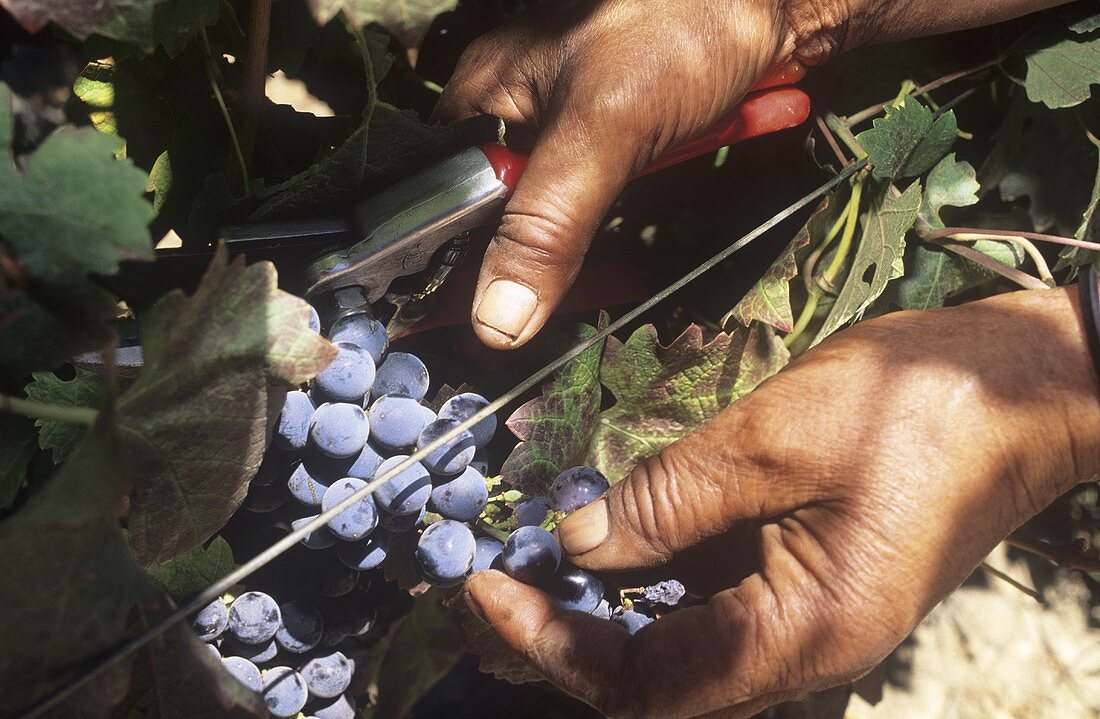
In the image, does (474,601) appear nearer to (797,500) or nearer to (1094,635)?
(797,500)

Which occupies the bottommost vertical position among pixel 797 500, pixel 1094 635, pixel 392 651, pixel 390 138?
pixel 1094 635

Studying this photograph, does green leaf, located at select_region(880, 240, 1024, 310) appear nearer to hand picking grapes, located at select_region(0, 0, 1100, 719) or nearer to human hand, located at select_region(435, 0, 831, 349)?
hand picking grapes, located at select_region(0, 0, 1100, 719)

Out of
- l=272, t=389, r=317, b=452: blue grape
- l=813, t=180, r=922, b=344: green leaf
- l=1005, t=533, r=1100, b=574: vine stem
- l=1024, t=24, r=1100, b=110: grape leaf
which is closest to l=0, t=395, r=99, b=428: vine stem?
l=272, t=389, r=317, b=452: blue grape

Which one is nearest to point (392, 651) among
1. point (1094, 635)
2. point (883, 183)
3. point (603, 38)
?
point (603, 38)

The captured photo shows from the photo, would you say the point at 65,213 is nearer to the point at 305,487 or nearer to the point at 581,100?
the point at 305,487

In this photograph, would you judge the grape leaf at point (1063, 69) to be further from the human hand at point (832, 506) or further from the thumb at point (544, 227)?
the thumb at point (544, 227)
